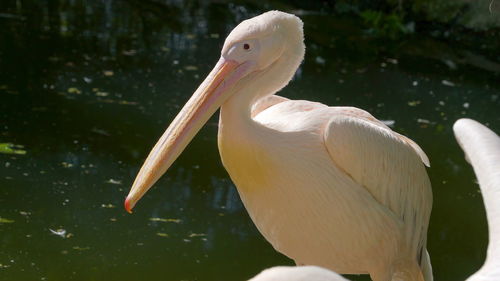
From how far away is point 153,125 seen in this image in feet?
17.4

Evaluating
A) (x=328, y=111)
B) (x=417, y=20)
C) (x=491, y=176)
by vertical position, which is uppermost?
(x=491, y=176)

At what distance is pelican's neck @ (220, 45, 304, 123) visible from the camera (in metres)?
3.10

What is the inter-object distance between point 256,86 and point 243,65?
0.09 m

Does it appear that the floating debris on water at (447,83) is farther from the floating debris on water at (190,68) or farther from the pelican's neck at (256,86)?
the pelican's neck at (256,86)

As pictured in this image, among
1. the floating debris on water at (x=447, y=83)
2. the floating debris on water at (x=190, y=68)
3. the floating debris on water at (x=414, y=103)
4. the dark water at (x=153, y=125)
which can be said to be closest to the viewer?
the dark water at (x=153, y=125)

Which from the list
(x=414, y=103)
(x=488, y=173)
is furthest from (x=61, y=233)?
(x=414, y=103)

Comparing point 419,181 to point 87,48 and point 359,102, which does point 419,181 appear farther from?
point 87,48

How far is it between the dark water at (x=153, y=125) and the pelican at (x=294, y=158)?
696 mm

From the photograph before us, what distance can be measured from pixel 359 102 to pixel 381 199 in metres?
2.95

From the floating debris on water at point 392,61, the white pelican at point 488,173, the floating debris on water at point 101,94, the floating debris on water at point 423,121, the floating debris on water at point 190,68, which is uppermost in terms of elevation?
the white pelican at point 488,173

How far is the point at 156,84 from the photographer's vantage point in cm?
606

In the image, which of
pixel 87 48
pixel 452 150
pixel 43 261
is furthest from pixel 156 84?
pixel 43 261

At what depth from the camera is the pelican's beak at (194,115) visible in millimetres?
3021

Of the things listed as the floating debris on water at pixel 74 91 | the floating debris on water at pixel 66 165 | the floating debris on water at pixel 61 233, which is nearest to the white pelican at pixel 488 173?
the floating debris on water at pixel 61 233
